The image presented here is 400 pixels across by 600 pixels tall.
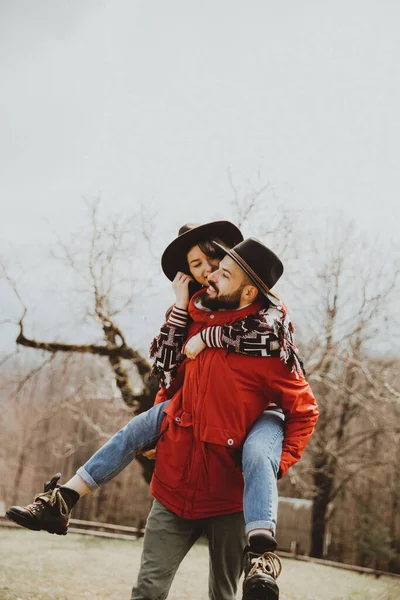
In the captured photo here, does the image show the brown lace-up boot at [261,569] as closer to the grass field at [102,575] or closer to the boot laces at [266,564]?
the boot laces at [266,564]

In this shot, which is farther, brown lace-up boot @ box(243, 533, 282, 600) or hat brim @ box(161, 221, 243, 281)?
hat brim @ box(161, 221, 243, 281)

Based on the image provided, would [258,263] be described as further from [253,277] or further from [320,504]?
[320,504]

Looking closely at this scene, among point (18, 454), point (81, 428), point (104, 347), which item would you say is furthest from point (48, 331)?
point (18, 454)

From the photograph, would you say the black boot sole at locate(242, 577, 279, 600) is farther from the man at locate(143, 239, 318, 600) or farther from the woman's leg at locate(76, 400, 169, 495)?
the woman's leg at locate(76, 400, 169, 495)

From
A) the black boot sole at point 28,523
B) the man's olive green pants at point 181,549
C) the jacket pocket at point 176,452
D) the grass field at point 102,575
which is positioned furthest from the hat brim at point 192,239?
the grass field at point 102,575

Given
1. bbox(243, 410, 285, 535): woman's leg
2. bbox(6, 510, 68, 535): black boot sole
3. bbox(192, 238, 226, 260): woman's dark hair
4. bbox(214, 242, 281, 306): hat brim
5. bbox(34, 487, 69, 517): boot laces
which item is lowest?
bbox(6, 510, 68, 535): black boot sole

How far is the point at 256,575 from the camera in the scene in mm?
2102

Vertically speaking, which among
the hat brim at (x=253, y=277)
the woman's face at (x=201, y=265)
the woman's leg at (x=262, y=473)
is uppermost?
the woman's face at (x=201, y=265)

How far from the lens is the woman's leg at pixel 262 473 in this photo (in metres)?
2.30

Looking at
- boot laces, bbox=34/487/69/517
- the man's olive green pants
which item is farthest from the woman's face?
Result: boot laces, bbox=34/487/69/517

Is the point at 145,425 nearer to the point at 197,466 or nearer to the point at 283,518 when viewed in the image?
the point at 197,466

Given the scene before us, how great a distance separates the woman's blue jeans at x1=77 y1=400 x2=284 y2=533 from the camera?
2.32 meters

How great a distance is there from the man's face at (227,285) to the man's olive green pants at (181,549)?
1.08 meters

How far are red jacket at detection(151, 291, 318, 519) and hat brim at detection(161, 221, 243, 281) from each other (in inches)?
31.6
